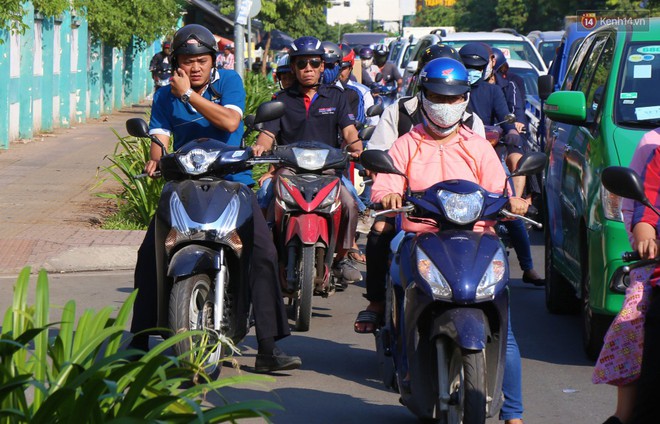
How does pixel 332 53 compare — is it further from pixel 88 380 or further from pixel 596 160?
pixel 88 380

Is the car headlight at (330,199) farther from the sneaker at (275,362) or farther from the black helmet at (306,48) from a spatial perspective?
the sneaker at (275,362)

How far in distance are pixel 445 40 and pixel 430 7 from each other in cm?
10543

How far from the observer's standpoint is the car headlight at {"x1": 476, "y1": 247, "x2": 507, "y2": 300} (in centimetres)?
530

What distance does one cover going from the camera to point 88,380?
3861 millimetres

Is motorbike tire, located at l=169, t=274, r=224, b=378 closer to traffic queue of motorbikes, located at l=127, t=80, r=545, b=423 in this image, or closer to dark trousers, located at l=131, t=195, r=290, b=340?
traffic queue of motorbikes, located at l=127, t=80, r=545, b=423

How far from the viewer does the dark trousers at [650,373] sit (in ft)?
14.1

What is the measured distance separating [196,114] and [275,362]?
4.64 feet

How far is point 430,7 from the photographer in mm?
122188

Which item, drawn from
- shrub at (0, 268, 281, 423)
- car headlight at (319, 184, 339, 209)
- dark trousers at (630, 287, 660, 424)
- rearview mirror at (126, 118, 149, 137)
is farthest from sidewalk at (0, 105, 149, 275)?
dark trousers at (630, 287, 660, 424)

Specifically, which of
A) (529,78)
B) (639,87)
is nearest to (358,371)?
(639,87)

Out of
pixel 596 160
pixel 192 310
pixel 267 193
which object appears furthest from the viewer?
pixel 267 193

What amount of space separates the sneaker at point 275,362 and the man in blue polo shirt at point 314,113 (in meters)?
1.75

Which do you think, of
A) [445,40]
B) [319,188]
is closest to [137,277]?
[319,188]

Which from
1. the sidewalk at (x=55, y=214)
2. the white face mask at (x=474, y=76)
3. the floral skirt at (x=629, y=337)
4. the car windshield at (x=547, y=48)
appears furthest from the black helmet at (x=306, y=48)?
the car windshield at (x=547, y=48)
